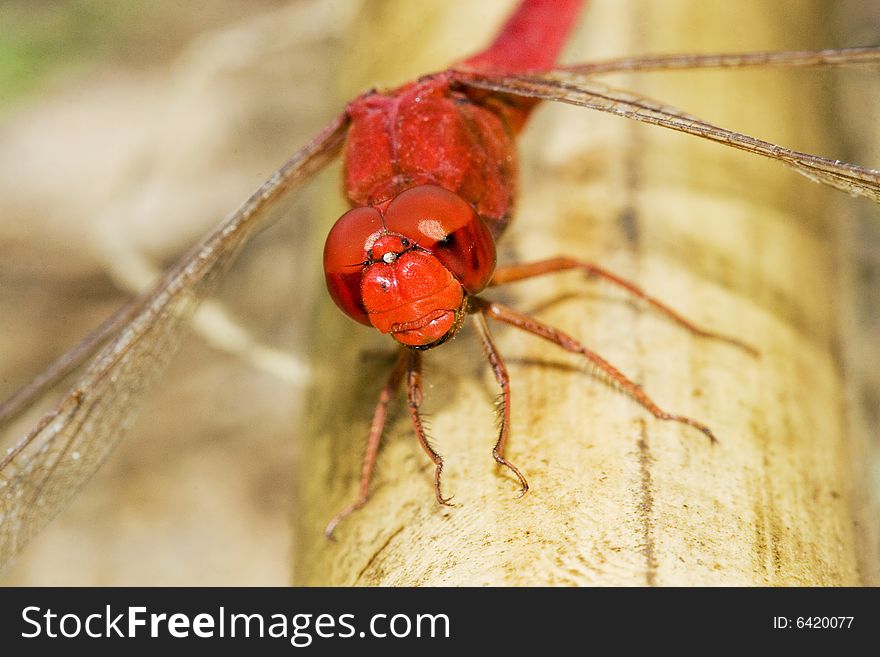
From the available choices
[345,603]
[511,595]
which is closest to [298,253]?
[345,603]

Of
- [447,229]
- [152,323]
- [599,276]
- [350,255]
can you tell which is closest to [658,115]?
[599,276]

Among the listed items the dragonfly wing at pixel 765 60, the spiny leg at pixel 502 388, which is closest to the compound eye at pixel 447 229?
the spiny leg at pixel 502 388

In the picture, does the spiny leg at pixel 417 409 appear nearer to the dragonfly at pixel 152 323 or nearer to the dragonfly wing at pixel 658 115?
the dragonfly at pixel 152 323

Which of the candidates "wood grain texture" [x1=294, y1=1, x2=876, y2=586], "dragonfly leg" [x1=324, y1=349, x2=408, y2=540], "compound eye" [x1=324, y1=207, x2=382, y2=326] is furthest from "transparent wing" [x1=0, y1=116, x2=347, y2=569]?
"dragonfly leg" [x1=324, y1=349, x2=408, y2=540]

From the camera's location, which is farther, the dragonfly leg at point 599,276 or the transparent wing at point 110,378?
the transparent wing at point 110,378

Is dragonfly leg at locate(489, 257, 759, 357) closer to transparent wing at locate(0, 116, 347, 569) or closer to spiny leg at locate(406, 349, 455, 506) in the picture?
spiny leg at locate(406, 349, 455, 506)

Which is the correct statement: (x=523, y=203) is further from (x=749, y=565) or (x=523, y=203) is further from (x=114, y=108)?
(x=114, y=108)
